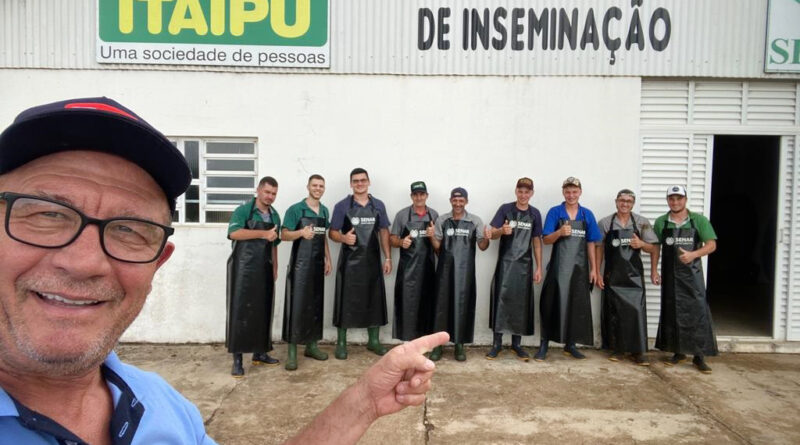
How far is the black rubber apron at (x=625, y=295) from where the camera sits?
17.2 feet

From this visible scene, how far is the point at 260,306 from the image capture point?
4.83 m

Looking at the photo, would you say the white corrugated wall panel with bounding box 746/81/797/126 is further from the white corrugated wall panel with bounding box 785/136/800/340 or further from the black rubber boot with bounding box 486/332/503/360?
the black rubber boot with bounding box 486/332/503/360

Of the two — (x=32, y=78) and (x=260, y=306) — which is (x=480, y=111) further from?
(x=32, y=78)

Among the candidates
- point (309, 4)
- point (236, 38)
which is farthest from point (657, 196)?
point (236, 38)

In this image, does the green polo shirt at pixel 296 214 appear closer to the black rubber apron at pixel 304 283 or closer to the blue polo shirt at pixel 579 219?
the black rubber apron at pixel 304 283

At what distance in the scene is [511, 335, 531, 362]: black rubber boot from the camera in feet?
17.8

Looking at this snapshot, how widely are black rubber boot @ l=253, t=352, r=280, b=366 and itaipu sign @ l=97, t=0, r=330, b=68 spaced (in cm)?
332

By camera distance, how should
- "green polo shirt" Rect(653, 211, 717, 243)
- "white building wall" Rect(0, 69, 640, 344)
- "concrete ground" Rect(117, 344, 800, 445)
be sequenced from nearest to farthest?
"concrete ground" Rect(117, 344, 800, 445)
"green polo shirt" Rect(653, 211, 717, 243)
"white building wall" Rect(0, 69, 640, 344)

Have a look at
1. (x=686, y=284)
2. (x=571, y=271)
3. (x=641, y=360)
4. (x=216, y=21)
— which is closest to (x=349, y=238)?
(x=571, y=271)

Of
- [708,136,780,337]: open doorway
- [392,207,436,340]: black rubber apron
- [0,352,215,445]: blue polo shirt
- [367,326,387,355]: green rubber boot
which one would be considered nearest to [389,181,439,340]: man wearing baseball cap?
[392,207,436,340]: black rubber apron

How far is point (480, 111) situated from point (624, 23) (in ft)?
6.47

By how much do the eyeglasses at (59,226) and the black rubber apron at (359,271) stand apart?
4.28 meters

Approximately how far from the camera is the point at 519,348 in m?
5.49

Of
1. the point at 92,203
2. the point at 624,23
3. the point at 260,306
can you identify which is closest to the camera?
the point at 92,203
